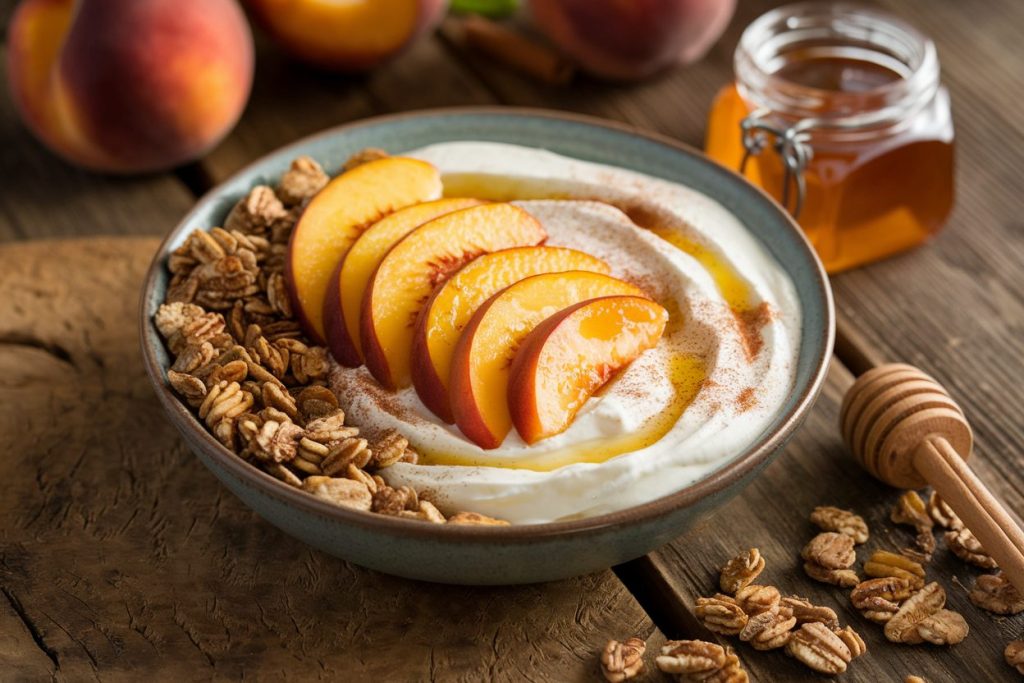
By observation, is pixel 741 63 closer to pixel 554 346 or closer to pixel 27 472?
pixel 554 346

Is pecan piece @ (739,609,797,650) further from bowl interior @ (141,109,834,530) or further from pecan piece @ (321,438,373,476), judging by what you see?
pecan piece @ (321,438,373,476)

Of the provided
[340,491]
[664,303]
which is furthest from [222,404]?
[664,303]

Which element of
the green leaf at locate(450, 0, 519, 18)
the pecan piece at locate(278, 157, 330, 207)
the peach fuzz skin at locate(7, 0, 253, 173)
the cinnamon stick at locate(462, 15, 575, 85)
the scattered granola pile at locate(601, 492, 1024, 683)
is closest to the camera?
the scattered granola pile at locate(601, 492, 1024, 683)

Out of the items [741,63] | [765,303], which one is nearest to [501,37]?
[741,63]

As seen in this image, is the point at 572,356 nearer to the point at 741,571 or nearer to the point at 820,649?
the point at 741,571

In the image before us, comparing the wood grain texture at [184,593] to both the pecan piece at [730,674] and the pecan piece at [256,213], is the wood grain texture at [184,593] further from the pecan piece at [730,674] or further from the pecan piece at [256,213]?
the pecan piece at [256,213]

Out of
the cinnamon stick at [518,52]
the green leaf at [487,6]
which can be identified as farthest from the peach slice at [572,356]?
the green leaf at [487,6]

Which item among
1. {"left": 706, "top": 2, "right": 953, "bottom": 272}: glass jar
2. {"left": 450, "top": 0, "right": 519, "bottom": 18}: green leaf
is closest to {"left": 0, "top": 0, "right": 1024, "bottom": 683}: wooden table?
{"left": 706, "top": 2, "right": 953, "bottom": 272}: glass jar
